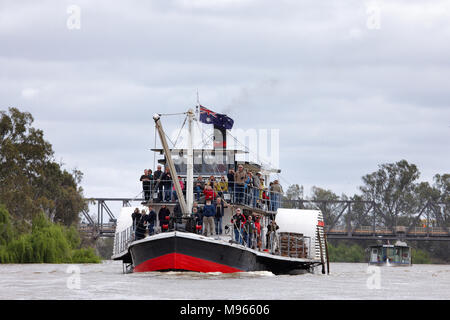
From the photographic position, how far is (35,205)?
77.0 m

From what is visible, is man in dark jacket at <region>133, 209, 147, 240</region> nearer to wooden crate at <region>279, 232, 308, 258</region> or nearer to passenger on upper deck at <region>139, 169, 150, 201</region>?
passenger on upper deck at <region>139, 169, 150, 201</region>

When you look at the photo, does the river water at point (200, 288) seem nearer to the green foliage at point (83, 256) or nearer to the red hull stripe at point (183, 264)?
the red hull stripe at point (183, 264)

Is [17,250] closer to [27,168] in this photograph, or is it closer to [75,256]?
[75,256]

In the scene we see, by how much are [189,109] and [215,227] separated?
4.57 m

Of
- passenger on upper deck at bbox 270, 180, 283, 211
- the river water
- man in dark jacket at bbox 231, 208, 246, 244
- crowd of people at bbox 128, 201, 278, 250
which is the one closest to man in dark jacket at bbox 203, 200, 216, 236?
crowd of people at bbox 128, 201, 278, 250

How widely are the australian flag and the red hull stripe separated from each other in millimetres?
6709

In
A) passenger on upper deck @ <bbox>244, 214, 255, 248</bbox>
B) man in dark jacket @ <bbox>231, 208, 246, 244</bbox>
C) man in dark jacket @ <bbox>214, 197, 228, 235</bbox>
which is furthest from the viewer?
passenger on upper deck @ <bbox>244, 214, 255, 248</bbox>

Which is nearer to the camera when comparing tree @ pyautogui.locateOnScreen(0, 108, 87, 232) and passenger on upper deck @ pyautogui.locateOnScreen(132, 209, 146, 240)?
passenger on upper deck @ pyautogui.locateOnScreen(132, 209, 146, 240)

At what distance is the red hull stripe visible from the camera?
3300 cm

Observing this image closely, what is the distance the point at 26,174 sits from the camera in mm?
80938

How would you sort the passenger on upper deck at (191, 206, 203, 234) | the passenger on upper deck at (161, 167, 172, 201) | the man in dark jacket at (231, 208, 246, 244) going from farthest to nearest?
the passenger on upper deck at (161, 167, 172, 201)
the man in dark jacket at (231, 208, 246, 244)
the passenger on upper deck at (191, 206, 203, 234)

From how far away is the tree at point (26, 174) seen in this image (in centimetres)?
Result: 7631

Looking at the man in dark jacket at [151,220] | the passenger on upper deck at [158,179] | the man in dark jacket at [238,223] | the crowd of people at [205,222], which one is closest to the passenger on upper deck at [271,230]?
the crowd of people at [205,222]
